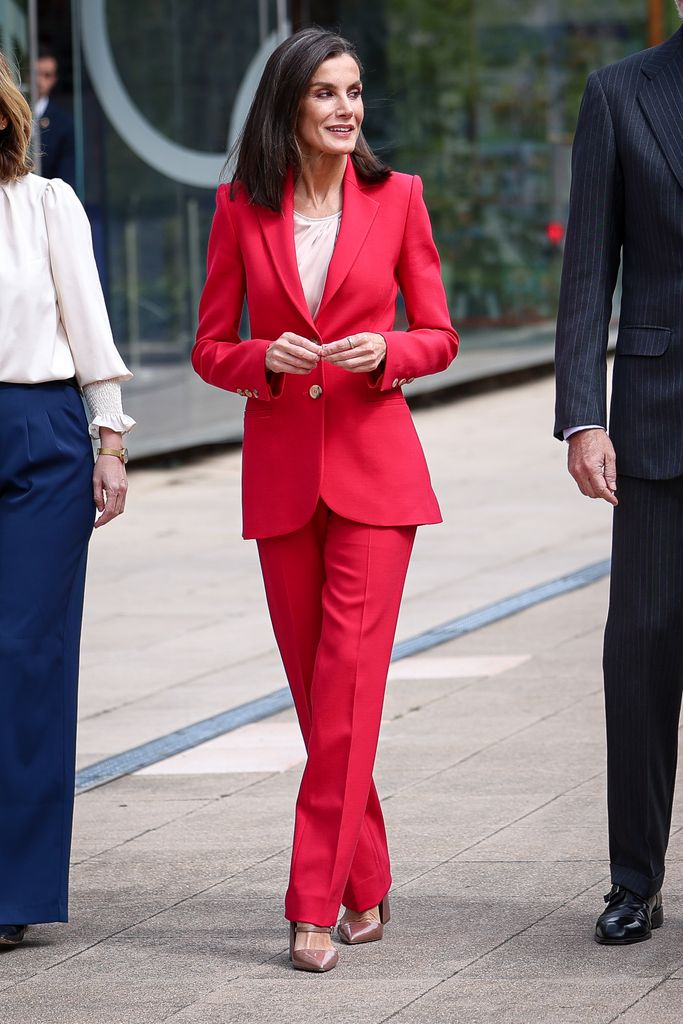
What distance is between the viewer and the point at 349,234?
4160 mm

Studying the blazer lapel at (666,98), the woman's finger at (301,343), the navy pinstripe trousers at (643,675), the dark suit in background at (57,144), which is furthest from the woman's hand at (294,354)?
the dark suit in background at (57,144)

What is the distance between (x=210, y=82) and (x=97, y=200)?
1.40m

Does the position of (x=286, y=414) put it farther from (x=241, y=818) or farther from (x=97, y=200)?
(x=97, y=200)

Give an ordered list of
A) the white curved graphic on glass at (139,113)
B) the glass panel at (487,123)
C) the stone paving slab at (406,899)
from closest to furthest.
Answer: the stone paving slab at (406,899) < the white curved graphic on glass at (139,113) < the glass panel at (487,123)

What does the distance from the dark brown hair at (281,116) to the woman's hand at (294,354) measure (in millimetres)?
346

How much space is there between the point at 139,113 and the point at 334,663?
977cm

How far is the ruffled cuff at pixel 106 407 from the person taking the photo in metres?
4.43

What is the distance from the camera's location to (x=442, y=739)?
6.23m

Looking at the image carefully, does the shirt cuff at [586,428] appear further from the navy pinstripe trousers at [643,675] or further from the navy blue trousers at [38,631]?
the navy blue trousers at [38,631]

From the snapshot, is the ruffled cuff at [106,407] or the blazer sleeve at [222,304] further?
the ruffled cuff at [106,407]

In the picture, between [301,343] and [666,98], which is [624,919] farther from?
[666,98]

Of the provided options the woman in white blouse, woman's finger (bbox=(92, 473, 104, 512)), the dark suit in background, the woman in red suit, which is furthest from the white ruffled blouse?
the dark suit in background

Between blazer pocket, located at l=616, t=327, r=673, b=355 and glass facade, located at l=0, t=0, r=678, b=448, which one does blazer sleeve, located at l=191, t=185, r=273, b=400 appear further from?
glass facade, located at l=0, t=0, r=678, b=448

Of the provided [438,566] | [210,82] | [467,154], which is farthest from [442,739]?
[467,154]
